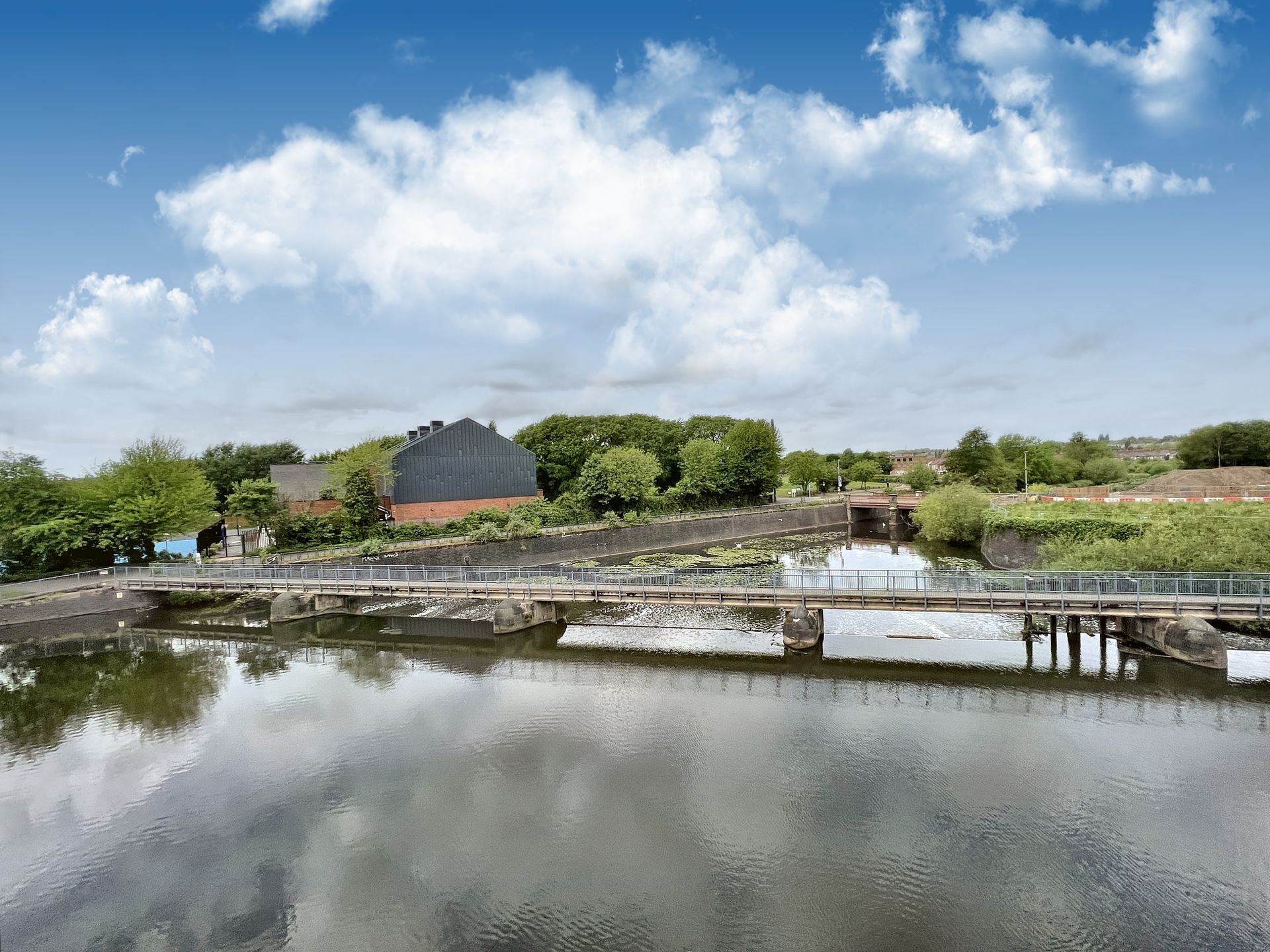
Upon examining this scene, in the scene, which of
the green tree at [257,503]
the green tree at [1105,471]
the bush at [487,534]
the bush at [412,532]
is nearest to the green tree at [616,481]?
the bush at [487,534]

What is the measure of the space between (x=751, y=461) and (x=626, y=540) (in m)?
23.4

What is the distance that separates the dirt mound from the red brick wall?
2014 inches

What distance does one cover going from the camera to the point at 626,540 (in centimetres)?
5653

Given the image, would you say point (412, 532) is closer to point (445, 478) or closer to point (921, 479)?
point (445, 478)

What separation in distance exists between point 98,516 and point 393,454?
1922cm

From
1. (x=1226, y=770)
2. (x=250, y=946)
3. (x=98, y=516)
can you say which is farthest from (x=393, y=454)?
(x=1226, y=770)

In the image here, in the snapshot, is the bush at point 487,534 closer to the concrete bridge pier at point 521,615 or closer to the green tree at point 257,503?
the green tree at point 257,503

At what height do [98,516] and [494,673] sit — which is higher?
[98,516]

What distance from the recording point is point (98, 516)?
36.4 metres

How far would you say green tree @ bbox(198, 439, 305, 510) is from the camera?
71250 millimetres

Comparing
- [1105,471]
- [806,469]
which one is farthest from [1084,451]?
[806,469]

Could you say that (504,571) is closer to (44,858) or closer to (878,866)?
(44,858)

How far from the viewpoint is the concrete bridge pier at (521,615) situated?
27.4 m

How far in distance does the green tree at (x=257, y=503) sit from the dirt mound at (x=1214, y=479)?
206ft
